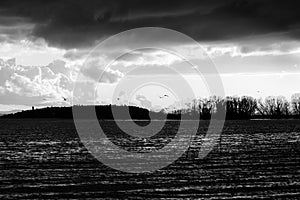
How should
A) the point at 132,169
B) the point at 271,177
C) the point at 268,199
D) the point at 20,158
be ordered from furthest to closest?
the point at 20,158 → the point at 132,169 → the point at 271,177 → the point at 268,199

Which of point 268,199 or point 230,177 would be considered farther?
point 230,177

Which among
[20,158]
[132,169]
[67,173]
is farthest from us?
[20,158]

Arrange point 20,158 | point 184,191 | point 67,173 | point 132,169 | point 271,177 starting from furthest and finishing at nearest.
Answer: point 20,158
point 132,169
point 67,173
point 271,177
point 184,191

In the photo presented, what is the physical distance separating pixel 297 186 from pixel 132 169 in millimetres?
26874

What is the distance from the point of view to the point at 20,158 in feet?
320

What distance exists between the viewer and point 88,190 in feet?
186

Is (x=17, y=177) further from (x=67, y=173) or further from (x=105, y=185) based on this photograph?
(x=105, y=185)

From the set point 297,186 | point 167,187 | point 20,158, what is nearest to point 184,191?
point 167,187

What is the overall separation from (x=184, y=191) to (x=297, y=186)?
12.6 meters

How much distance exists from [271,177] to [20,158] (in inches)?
1971

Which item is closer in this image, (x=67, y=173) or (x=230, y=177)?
(x=230, y=177)

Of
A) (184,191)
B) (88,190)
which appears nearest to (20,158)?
(88,190)

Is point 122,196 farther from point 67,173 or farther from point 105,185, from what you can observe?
point 67,173

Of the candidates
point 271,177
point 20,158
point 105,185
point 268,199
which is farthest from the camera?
point 20,158
